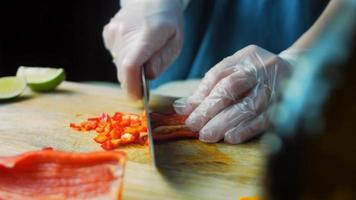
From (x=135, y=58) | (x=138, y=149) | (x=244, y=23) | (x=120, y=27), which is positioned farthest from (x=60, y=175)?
(x=244, y=23)

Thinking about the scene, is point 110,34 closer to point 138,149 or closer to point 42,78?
point 42,78

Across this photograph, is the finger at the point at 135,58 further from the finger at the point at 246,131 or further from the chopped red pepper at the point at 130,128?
the finger at the point at 246,131

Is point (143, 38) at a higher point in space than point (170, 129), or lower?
higher

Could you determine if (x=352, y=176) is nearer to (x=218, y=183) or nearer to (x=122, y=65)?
(x=218, y=183)

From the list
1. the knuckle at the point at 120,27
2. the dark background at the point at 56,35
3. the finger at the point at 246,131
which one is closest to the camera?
the finger at the point at 246,131

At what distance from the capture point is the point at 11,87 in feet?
5.05

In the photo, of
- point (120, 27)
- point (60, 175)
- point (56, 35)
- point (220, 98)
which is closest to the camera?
point (60, 175)

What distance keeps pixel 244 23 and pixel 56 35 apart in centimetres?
119

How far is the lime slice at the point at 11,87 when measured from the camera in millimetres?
1505

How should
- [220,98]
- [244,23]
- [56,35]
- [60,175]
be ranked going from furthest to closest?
[56,35] → [244,23] → [220,98] → [60,175]

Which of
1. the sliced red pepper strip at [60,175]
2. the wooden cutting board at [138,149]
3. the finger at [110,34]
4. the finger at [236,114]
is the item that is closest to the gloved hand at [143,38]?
the finger at [110,34]

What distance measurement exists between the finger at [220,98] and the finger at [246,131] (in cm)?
7

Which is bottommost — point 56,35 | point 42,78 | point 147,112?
point 56,35

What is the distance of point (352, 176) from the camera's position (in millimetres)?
426
